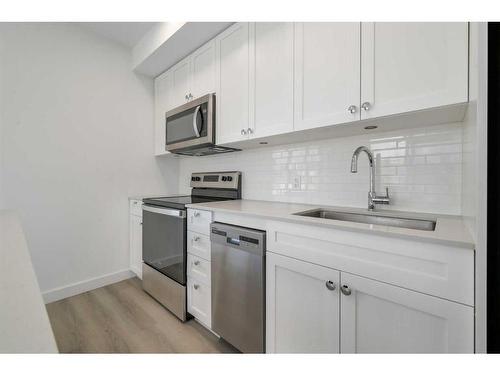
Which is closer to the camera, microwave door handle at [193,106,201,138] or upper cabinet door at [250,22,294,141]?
upper cabinet door at [250,22,294,141]

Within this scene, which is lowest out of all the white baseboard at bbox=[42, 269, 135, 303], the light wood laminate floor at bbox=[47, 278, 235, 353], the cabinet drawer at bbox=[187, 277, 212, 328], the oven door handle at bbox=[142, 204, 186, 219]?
the light wood laminate floor at bbox=[47, 278, 235, 353]

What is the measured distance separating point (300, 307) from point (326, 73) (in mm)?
1244

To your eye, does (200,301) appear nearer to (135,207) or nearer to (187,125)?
(135,207)

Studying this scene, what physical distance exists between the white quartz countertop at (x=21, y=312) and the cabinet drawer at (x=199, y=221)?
1007mm

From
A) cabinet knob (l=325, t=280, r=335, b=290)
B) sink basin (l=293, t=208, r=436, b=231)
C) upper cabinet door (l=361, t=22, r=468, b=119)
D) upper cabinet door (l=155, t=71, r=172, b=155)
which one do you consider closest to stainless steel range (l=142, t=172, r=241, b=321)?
upper cabinet door (l=155, t=71, r=172, b=155)

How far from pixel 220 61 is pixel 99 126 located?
1.41 m

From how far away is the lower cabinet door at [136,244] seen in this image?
2.36 meters

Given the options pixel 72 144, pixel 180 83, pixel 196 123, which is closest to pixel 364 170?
pixel 196 123

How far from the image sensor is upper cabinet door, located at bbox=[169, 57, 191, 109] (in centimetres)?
224

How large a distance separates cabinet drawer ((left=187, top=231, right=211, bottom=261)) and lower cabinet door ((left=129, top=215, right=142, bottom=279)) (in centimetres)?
92

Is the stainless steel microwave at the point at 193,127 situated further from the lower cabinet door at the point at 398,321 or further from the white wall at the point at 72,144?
the lower cabinet door at the point at 398,321

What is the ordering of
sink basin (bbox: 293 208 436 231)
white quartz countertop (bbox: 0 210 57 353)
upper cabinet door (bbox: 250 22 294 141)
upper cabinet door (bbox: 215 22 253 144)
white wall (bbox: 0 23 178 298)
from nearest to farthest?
white quartz countertop (bbox: 0 210 57 353), sink basin (bbox: 293 208 436 231), upper cabinet door (bbox: 250 22 294 141), upper cabinet door (bbox: 215 22 253 144), white wall (bbox: 0 23 178 298)

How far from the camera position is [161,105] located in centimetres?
262

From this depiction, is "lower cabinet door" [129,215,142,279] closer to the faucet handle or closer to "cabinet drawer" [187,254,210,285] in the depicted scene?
"cabinet drawer" [187,254,210,285]
